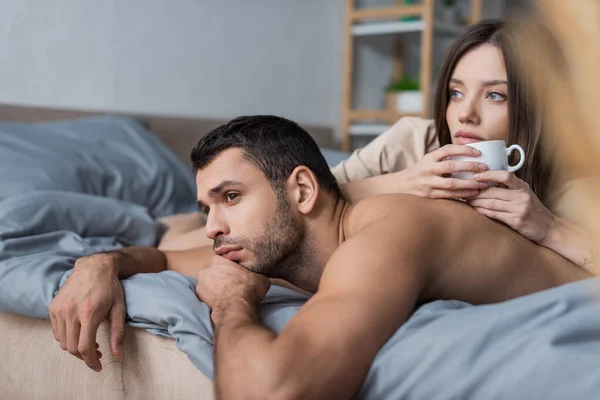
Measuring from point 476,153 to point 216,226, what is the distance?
449 millimetres

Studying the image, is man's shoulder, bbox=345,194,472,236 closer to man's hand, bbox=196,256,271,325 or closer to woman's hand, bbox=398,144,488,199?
woman's hand, bbox=398,144,488,199

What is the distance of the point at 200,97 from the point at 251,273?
6.37 ft

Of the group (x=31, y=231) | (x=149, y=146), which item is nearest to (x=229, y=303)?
(x=31, y=231)

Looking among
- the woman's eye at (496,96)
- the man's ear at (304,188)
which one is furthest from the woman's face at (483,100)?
the man's ear at (304,188)

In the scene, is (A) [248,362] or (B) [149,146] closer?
(A) [248,362]

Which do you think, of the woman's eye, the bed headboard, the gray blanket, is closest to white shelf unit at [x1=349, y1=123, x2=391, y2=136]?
the bed headboard

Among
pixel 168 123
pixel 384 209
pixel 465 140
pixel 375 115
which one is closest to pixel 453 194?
pixel 384 209

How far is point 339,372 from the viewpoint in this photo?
2.53 ft

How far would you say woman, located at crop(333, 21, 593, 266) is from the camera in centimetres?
113

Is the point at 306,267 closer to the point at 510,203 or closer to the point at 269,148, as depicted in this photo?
the point at 269,148

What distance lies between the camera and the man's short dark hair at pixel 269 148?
3.74 ft

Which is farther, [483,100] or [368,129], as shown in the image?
[368,129]

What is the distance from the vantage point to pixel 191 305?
3.44 feet

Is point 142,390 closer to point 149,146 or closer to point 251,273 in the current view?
point 251,273
